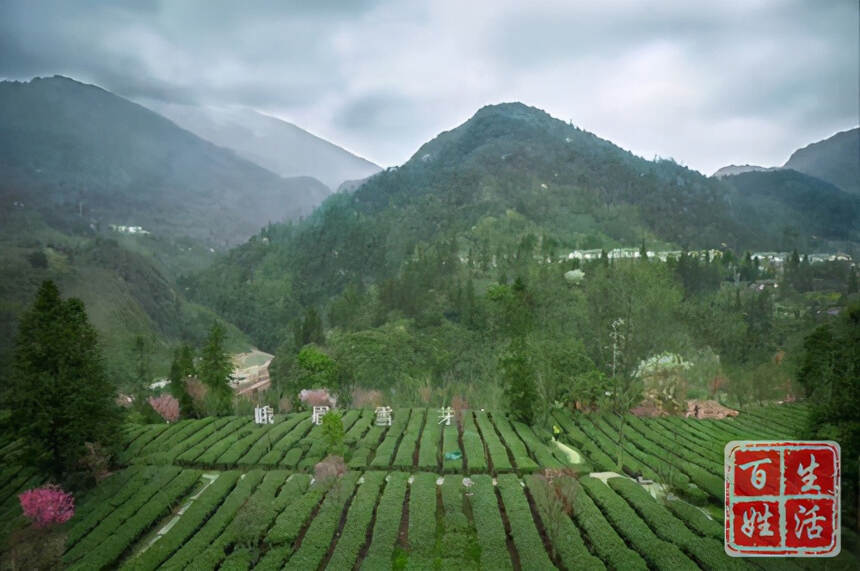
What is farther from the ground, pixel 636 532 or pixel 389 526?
pixel 636 532

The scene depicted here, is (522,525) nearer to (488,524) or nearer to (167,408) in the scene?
(488,524)

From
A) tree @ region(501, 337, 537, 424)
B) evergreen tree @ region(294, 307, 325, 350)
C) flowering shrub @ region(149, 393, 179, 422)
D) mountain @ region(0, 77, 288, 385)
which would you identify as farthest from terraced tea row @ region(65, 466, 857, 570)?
evergreen tree @ region(294, 307, 325, 350)

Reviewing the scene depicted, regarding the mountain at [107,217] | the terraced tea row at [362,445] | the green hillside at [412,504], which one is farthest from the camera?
the mountain at [107,217]

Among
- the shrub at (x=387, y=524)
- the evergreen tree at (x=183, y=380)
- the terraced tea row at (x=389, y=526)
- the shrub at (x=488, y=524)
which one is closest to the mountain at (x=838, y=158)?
the terraced tea row at (x=389, y=526)

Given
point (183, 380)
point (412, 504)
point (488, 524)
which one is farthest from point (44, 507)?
point (183, 380)

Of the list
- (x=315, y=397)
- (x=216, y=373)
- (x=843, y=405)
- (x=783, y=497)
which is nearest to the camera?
(x=783, y=497)

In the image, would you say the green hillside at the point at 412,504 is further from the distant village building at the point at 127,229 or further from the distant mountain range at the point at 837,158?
the distant village building at the point at 127,229
